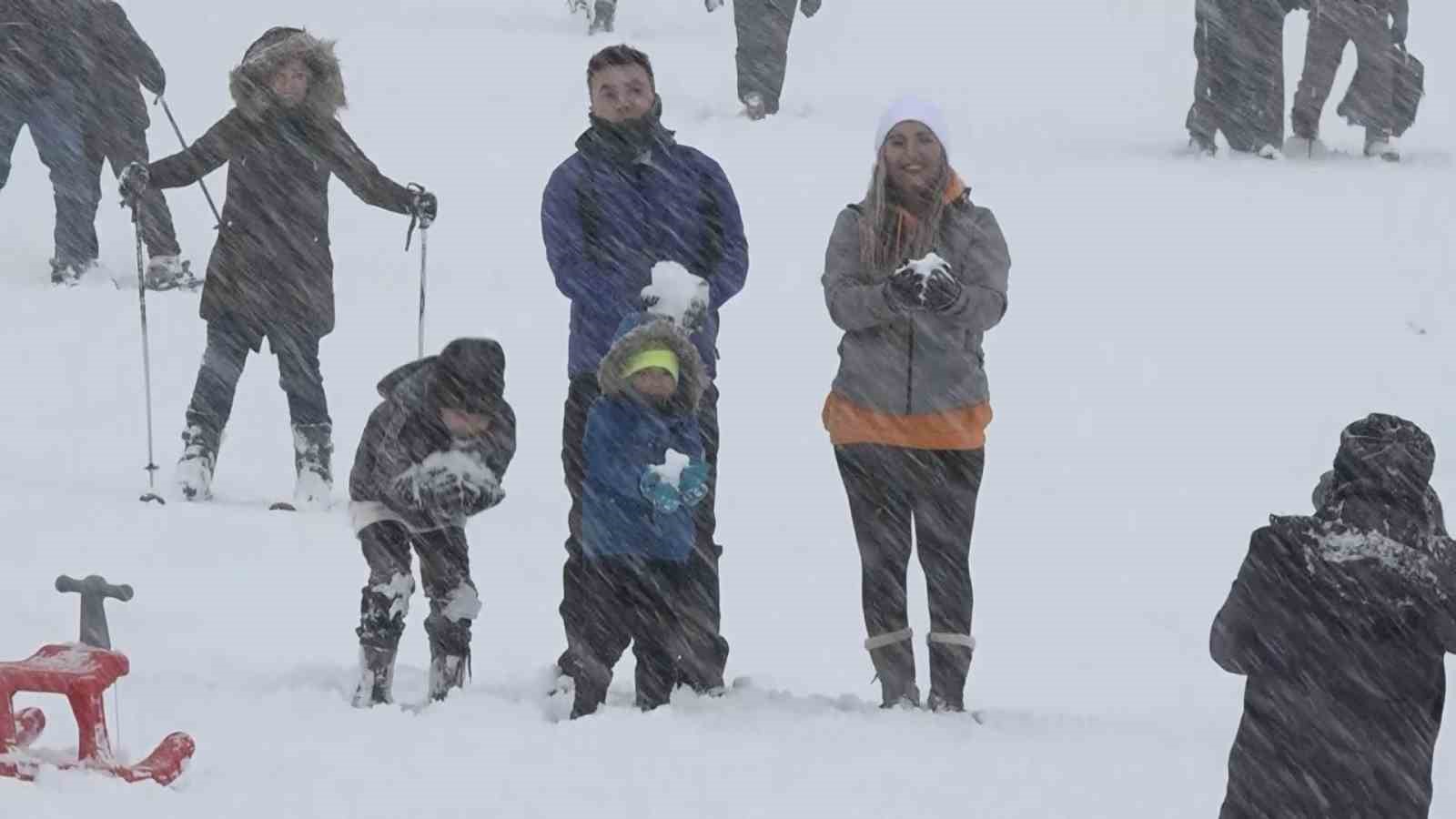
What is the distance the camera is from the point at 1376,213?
13234 mm

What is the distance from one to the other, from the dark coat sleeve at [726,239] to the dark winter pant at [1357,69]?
883cm

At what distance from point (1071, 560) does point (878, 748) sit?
3.46m

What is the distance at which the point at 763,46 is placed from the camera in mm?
15625

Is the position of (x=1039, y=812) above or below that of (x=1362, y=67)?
below

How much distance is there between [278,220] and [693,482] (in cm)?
311

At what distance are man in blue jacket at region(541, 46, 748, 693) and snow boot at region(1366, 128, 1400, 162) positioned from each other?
29.4 ft

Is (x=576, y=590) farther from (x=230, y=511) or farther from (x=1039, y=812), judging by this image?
(x=230, y=511)

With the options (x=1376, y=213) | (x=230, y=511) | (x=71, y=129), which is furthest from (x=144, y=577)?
(x=1376, y=213)

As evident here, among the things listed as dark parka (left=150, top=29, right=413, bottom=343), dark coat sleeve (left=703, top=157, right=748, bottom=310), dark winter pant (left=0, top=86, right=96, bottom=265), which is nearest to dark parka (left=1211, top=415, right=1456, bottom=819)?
dark coat sleeve (left=703, top=157, right=748, bottom=310)

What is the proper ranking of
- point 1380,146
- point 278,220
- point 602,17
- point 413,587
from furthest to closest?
point 602,17 → point 1380,146 → point 278,220 → point 413,587

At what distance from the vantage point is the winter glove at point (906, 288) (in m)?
6.02

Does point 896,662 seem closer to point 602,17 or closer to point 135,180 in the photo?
point 135,180

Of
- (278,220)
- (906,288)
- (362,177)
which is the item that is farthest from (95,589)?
(278,220)

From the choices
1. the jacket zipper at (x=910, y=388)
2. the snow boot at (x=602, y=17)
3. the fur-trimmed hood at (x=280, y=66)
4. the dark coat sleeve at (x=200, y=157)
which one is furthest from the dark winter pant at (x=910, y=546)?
the snow boot at (x=602, y=17)
